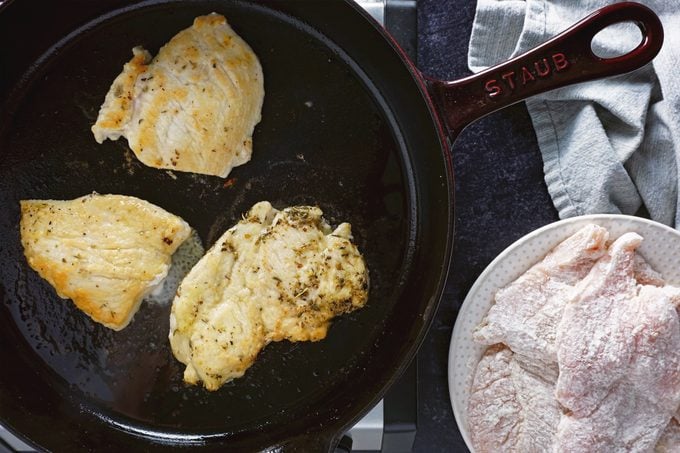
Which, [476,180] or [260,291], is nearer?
[260,291]

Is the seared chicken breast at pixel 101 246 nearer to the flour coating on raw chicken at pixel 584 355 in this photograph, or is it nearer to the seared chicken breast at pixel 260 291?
the seared chicken breast at pixel 260 291

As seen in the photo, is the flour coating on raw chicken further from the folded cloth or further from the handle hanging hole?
the handle hanging hole

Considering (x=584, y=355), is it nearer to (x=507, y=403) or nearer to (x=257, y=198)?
(x=507, y=403)

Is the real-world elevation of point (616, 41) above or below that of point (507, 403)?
above

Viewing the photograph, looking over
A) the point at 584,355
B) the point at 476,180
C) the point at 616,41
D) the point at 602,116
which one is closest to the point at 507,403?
the point at 584,355

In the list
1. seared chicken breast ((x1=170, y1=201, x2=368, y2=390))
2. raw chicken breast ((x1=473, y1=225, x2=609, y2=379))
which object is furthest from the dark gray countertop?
seared chicken breast ((x1=170, y1=201, x2=368, y2=390))
